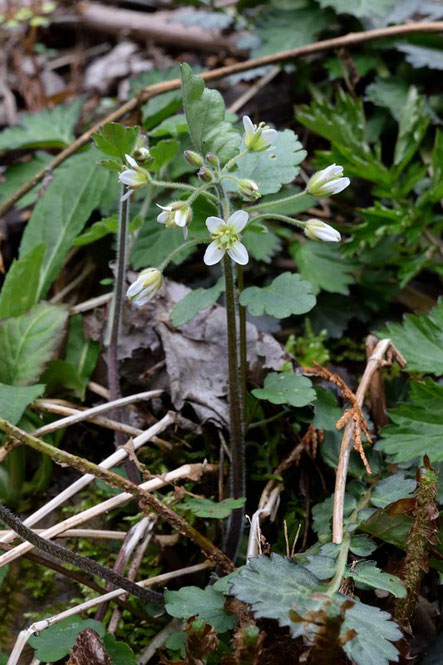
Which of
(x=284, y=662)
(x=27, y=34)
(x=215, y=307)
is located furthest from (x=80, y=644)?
(x=27, y=34)

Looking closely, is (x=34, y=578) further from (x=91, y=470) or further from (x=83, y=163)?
(x=83, y=163)

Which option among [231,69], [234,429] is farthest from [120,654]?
[231,69]

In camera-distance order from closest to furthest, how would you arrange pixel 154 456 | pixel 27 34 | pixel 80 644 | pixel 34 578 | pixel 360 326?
pixel 80 644 < pixel 34 578 < pixel 154 456 < pixel 360 326 < pixel 27 34

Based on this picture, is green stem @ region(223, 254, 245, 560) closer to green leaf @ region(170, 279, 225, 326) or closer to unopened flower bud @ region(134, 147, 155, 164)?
green leaf @ region(170, 279, 225, 326)

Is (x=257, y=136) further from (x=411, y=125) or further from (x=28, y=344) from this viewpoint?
(x=411, y=125)

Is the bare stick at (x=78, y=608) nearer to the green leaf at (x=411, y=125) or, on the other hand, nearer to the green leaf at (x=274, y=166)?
the green leaf at (x=274, y=166)
